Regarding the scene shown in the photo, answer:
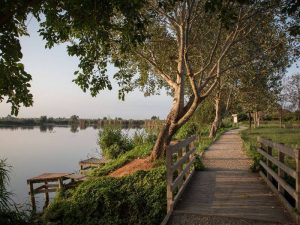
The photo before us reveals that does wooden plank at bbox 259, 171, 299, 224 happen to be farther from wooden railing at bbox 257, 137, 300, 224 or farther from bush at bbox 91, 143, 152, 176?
bush at bbox 91, 143, 152, 176

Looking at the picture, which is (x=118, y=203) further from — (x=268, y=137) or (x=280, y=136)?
(x=280, y=136)

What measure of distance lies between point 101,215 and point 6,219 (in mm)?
3065

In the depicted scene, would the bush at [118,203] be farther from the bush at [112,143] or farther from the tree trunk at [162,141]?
the bush at [112,143]

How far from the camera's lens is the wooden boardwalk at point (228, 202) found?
737 centimetres

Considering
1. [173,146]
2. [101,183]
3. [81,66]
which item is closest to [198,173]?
[101,183]

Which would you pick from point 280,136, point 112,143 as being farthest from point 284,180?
point 280,136

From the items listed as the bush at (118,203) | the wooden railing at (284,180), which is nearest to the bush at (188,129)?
the bush at (118,203)

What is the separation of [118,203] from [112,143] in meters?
10.9

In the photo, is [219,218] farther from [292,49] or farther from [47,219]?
[292,49]

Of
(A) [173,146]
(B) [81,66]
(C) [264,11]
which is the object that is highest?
(C) [264,11]

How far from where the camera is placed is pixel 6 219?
9.13 m

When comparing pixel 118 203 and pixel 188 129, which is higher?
pixel 188 129

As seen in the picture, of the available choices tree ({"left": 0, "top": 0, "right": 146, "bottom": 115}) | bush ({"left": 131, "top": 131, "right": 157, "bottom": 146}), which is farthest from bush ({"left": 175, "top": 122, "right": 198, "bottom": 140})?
tree ({"left": 0, "top": 0, "right": 146, "bottom": 115})

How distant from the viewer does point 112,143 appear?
22.1 m
